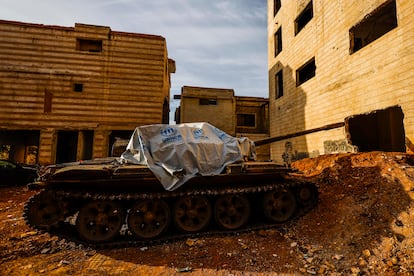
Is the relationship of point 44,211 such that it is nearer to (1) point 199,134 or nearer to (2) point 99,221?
(2) point 99,221

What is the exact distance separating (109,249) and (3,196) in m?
7.43

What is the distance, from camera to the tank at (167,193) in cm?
430

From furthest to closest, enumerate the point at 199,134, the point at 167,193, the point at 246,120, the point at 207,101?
the point at 246,120
the point at 207,101
the point at 199,134
the point at 167,193

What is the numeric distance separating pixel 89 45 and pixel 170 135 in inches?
536

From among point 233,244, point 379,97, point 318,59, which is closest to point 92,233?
point 233,244

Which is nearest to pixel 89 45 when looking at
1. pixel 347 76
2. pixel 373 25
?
pixel 347 76

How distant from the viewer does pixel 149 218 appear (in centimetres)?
461

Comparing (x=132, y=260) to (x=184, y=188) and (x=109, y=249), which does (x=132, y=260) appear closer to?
(x=109, y=249)

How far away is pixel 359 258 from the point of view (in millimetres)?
3584

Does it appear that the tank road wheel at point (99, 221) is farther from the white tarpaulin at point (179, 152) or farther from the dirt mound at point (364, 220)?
the dirt mound at point (364, 220)

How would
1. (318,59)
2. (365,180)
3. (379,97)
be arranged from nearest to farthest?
(365,180) → (379,97) → (318,59)

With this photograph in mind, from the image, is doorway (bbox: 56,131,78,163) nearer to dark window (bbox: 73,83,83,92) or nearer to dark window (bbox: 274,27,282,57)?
dark window (bbox: 73,83,83,92)

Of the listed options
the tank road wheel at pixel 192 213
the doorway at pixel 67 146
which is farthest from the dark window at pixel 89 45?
the tank road wheel at pixel 192 213

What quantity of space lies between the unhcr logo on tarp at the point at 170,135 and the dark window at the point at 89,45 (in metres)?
13.1
